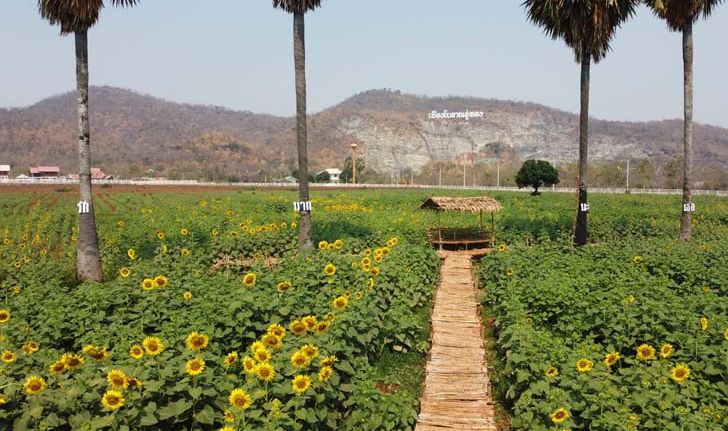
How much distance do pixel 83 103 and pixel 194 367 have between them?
36.2ft

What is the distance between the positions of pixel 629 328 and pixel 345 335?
14.0 ft

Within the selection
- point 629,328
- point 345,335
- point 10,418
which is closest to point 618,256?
point 629,328

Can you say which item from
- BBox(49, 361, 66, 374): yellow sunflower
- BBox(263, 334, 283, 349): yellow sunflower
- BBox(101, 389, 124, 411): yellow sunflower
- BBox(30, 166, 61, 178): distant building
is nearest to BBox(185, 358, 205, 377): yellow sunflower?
BBox(101, 389, 124, 411): yellow sunflower

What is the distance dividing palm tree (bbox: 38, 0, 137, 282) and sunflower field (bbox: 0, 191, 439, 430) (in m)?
0.73

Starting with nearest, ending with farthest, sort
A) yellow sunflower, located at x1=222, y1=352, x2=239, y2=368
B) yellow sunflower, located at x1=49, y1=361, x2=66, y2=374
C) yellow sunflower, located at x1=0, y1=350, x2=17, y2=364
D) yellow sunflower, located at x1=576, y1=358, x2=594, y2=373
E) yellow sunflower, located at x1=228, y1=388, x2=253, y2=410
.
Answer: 1. yellow sunflower, located at x1=228, y1=388, x2=253, y2=410
2. yellow sunflower, located at x1=49, y1=361, x2=66, y2=374
3. yellow sunflower, located at x1=0, y1=350, x2=17, y2=364
4. yellow sunflower, located at x1=222, y1=352, x2=239, y2=368
5. yellow sunflower, located at x1=576, y1=358, x2=594, y2=373

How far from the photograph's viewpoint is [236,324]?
711cm

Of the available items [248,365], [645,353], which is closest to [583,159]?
[645,353]

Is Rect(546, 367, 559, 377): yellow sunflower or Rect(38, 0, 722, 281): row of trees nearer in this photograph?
Rect(546, 367, 559, 377): yellow sunflower

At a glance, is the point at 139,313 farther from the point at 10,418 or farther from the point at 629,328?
the point at 629,328

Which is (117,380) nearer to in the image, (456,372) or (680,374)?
(456,372)

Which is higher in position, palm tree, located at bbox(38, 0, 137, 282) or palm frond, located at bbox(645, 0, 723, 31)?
palm frond, located at bbox(645, 0, 723, 31)

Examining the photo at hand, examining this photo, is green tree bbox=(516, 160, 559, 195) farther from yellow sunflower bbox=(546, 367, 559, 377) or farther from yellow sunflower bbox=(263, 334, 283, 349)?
yellow sunflower bbox=(263, 334, 283, 349)

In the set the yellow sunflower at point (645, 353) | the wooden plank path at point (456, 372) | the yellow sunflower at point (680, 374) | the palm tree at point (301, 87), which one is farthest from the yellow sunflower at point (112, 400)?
the palm tree at point (301, 87)

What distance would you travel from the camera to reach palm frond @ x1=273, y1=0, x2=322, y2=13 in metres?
16.0
